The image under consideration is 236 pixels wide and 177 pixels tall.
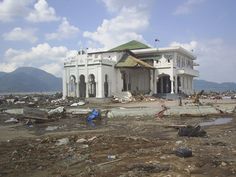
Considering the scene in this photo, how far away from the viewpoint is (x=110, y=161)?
10.6 metres

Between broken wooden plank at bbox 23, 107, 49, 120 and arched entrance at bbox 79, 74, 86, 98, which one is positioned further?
arched entrance at bbox 79, 74, 86, 98

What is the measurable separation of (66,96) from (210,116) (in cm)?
3053

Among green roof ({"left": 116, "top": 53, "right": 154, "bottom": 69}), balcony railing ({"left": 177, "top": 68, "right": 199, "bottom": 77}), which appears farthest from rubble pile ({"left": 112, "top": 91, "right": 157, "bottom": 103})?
balcony railing ({"left": 177, "top": 68, "right": 199, "bottom": 77})

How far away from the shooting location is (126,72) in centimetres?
5581

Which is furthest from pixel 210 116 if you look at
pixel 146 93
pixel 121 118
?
pixel 146 93

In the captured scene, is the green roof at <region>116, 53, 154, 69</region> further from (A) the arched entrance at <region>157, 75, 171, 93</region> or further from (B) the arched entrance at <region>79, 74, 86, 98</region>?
(B) the arched entrance at <region>79, 74, 86, 98</region>

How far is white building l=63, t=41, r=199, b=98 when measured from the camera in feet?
166

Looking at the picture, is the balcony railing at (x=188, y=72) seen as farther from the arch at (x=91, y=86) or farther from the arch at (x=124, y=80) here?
the arch at (x=91, y=86)

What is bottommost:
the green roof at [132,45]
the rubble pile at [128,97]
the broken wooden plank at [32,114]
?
the broken wooden plank at [32,114]

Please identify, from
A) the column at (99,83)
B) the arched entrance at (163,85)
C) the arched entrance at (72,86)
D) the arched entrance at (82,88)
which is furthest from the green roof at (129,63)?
the arched entrance at (72,86)

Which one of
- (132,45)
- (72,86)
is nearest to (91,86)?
(72,86)

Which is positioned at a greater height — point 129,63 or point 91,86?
point 129,63

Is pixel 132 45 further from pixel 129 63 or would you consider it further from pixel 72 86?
pixel 72 86

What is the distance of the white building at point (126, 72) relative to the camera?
50.6m
